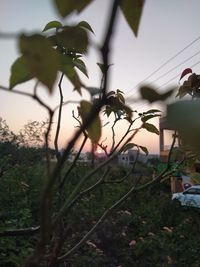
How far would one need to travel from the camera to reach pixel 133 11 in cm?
50

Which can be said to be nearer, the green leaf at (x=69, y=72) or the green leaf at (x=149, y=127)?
the green leaf at (x=69, y=72)

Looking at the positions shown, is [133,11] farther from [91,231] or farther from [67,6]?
[91,231]

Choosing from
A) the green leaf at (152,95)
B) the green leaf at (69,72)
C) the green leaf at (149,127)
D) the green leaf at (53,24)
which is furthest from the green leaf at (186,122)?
the green leaf at (149,127)

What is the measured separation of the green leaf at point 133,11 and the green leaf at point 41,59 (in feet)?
0.35

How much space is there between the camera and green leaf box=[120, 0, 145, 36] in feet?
1.63

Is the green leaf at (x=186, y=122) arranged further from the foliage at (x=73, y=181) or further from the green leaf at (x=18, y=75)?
the green leaf at (x=18, y=75)

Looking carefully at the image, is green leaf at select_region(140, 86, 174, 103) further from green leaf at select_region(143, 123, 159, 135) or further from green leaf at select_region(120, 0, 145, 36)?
green leaf at select_region(143, 123, 159, 135)

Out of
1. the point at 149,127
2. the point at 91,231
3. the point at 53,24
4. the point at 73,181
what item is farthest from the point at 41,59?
the point at 73,181

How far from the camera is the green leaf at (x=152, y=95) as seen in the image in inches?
17.8

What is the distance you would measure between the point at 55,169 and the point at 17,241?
4.33 m

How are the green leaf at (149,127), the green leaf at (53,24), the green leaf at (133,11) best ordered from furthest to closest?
the green leaf at (149,127) < the green leaf at (53,24) < the green leaf at (133,11)

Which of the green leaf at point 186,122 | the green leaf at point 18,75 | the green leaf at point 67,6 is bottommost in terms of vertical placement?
the green leaf at point 186,122

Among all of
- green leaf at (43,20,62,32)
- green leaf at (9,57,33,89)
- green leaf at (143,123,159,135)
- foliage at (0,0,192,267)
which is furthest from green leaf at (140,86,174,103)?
green leaf at (143,123,159,135)

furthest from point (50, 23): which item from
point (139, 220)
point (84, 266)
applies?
point (139, 220)
